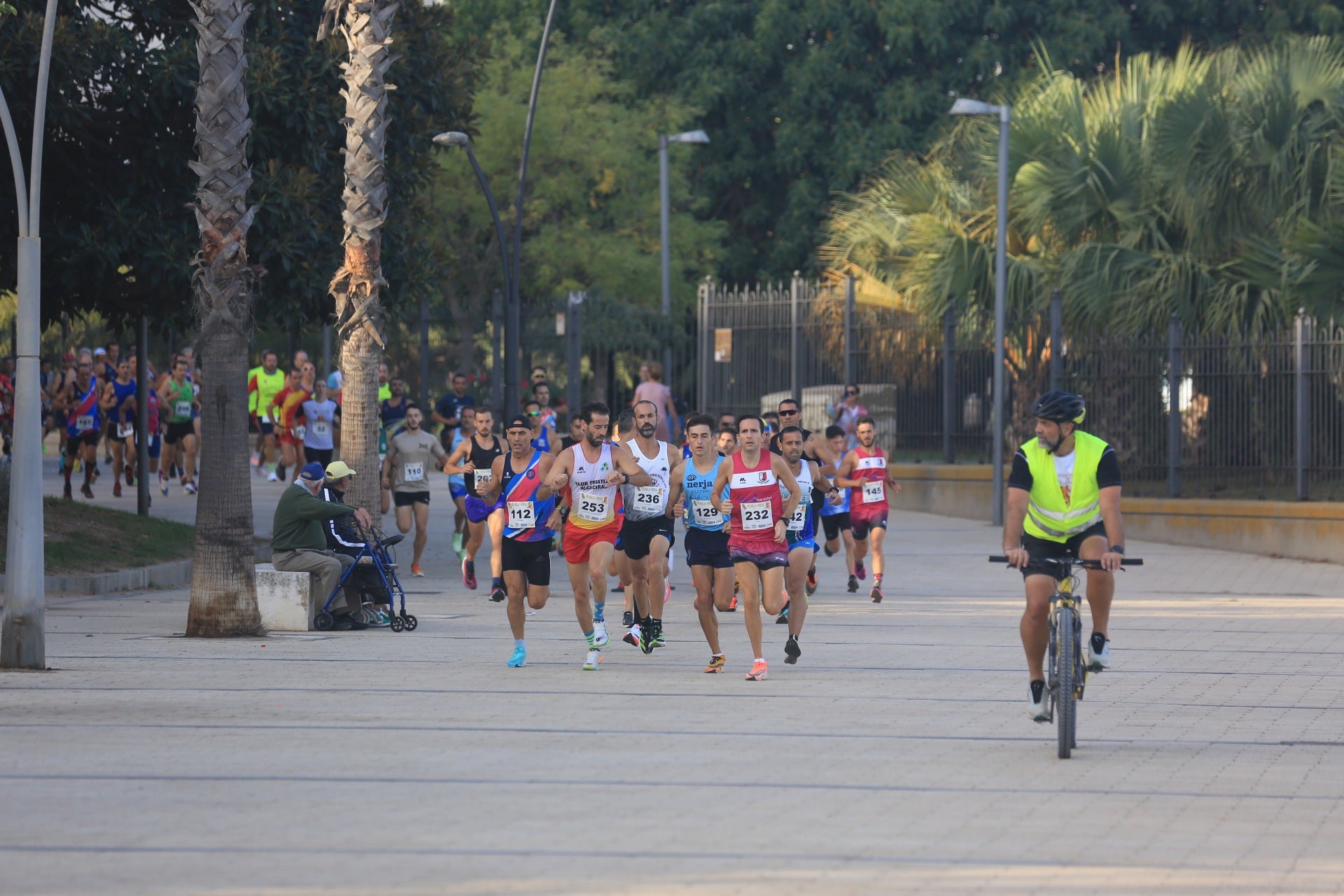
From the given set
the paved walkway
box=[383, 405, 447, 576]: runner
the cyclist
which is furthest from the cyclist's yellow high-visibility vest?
box=[383, 405, 447, 576]: runner

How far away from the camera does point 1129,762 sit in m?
9.10

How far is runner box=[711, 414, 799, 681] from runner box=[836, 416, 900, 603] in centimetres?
544

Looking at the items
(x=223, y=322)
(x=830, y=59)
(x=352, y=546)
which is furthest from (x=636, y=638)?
(x=830, y=59)

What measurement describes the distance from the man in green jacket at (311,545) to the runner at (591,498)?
10.1ft

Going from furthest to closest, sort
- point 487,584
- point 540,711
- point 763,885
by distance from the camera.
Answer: point 487,584, point 540,711, point 763,885

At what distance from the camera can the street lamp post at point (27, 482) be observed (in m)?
12.3

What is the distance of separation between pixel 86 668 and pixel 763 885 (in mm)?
7368

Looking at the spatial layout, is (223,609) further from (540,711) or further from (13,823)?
(13,823)

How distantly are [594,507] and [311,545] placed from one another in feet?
11.5

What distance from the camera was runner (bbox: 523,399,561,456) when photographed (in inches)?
673

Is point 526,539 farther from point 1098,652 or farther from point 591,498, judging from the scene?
point 1098,652

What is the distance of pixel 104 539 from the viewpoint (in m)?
20.0

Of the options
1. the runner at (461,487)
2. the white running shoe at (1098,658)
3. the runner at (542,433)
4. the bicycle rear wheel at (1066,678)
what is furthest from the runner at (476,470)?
the bicycle rear wheel at (1066,678)

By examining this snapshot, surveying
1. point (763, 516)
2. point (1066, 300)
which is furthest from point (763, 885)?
point (1066, 300)
